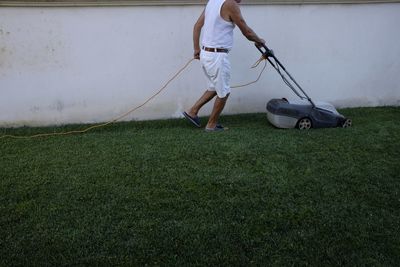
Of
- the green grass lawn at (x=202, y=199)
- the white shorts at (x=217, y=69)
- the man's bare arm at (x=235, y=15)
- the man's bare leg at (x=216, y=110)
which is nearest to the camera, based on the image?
the green grass lawn at (x=202, y=199)

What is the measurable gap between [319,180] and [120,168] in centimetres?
184

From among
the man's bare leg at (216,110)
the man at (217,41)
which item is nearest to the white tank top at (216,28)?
the man at (217,41)

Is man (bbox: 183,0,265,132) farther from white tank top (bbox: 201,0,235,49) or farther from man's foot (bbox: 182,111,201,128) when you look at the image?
man's foot (bbox: 182,111,201,128)

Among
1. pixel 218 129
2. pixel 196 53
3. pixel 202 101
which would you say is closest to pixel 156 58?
pixel 196 53

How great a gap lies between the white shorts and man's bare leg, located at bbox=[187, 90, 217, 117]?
0.16 m

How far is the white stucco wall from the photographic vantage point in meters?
5.72

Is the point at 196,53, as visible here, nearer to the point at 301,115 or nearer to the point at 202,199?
the point at 301,115

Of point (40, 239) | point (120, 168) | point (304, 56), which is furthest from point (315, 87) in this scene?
point (40, 239)

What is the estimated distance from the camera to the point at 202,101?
229 inches

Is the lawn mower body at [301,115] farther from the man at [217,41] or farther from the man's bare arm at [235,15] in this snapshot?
the man's bare arm at [235,15]

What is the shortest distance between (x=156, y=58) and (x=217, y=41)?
106 centimetres

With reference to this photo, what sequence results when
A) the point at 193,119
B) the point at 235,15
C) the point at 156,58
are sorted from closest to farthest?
the point at 235,15, the point at 193,119, the point at 156,58

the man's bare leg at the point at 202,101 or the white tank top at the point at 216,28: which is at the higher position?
the white tank top at the point at 216,28

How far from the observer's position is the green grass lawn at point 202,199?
3.18 meters
